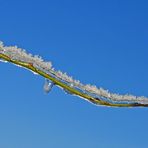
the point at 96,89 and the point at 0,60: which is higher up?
the point at 96,89

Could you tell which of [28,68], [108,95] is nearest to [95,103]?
[108,95]

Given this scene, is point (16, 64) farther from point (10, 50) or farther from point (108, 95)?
point (108, 95)

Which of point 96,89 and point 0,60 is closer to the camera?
point 0,60

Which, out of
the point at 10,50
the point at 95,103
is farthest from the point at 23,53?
the point at 95,103

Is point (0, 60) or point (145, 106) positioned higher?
point (145, 106)

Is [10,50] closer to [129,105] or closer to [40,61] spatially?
[40,61]

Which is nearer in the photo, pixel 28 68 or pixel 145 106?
pixel 28 68
